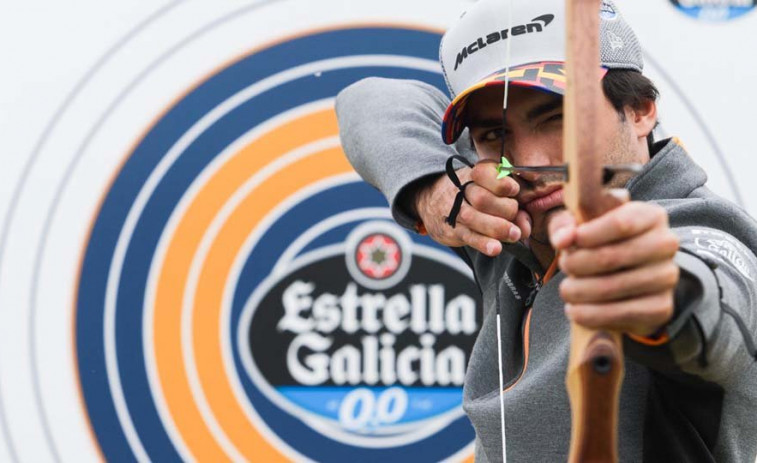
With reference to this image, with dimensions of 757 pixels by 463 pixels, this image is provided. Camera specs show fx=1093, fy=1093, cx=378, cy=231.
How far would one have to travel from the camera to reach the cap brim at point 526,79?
3.57 ft

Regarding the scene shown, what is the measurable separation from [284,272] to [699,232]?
89cm

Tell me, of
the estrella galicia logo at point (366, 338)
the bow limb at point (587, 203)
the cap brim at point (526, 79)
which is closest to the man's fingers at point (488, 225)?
the cap brim at point (526, 79)

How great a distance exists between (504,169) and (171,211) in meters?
0.78

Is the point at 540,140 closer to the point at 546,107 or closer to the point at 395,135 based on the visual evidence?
the point at 546,107

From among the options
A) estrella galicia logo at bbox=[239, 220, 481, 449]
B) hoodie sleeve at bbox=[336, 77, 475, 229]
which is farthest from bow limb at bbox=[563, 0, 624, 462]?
estrella galicia logo at bbox=[239, 220, 481, 449]

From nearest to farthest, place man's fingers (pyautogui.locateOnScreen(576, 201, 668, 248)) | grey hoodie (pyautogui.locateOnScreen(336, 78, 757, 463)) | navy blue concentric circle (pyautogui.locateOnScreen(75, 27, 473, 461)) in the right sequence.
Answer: man's fingers (pyautogui.locateOnScreen(576, 201, 668, 248)) < grey hoodie (pyautogui.locateOnScreen(336, 78, 757, 463)) < navy blue concentric circle (pyautogui.locateOnScreen(75, 27, 473, 461))

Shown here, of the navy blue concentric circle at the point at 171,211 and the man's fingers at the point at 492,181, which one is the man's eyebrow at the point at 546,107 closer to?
the man's fingers at the point at 492,181

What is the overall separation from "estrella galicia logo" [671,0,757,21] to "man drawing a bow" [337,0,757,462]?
0.56 m

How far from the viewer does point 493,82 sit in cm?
112

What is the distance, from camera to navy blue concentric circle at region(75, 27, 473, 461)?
66.4 inches

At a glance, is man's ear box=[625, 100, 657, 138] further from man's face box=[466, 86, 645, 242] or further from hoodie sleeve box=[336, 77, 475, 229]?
hoodie sleeve box=[336, 77, 475, 229]

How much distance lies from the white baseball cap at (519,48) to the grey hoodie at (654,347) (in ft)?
0.37

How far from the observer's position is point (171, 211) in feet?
5.63

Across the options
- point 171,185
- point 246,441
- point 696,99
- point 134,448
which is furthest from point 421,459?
point 696,99
